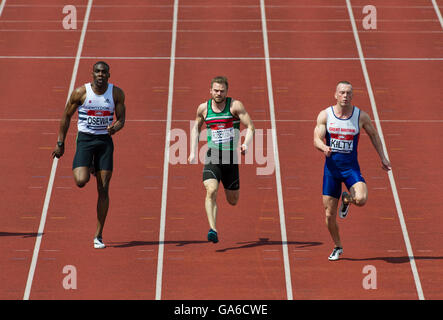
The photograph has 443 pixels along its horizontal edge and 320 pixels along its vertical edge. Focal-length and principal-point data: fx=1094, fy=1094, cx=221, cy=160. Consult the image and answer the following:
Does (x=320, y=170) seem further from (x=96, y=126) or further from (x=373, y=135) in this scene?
(x=96, y=126)

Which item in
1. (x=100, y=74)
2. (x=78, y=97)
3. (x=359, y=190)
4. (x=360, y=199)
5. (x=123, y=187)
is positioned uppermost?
(x=123, y=187)

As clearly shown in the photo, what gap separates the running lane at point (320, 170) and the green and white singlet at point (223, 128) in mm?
1418

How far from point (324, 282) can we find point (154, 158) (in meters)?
4.69

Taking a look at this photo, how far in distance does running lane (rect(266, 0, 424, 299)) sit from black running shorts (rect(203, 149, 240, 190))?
1114mm

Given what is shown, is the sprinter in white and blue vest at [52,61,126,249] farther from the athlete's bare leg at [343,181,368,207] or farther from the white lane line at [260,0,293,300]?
the athlete's bare leg at [343,181,368,207]

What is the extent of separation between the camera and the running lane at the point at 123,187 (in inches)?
445

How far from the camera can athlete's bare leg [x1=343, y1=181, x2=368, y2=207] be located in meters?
11.1

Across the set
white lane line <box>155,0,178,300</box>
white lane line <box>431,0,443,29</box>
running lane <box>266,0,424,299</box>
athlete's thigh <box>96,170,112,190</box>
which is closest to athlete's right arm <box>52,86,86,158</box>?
athlete's thigh <box>96,170,112,190</box>

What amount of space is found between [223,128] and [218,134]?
87 millimetres

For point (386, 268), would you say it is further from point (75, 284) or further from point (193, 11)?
point (193, 11)

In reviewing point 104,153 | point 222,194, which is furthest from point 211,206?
point 222,194

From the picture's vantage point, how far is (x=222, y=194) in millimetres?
14148

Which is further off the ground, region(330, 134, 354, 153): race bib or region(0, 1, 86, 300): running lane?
region(0, 1, 86, 300): running lane

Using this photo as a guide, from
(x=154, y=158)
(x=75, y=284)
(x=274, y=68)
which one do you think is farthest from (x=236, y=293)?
(x=274, y=68)
